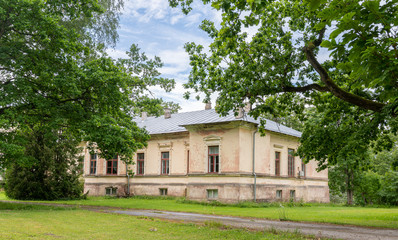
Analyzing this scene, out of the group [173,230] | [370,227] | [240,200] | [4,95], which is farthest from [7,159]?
[370,227]

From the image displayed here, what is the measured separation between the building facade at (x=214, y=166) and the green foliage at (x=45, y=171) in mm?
6885

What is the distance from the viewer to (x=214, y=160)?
25375 millimetres

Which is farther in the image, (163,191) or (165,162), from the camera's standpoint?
(165,162)

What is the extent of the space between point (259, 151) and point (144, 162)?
10624 millimetres

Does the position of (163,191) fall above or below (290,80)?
below

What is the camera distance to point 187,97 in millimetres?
14891

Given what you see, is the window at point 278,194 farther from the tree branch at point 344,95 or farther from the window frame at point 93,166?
the tree branch at point 344,95

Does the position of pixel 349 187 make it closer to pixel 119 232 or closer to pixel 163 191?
pixel 163 191

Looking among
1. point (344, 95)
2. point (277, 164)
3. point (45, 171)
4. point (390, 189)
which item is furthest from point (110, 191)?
point (344, 95)

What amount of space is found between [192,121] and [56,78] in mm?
13461

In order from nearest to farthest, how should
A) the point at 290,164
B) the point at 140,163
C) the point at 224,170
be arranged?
the point at 224,170, the point at 290,164, the point at 140,163

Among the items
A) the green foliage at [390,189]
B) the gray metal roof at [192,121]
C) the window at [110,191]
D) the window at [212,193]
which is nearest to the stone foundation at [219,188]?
the window at [212,193]

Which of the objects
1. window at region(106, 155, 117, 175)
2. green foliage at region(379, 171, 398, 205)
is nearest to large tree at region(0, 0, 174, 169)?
window at region(106, 155, 117, 175)

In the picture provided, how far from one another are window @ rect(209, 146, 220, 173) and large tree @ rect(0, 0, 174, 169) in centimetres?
851
